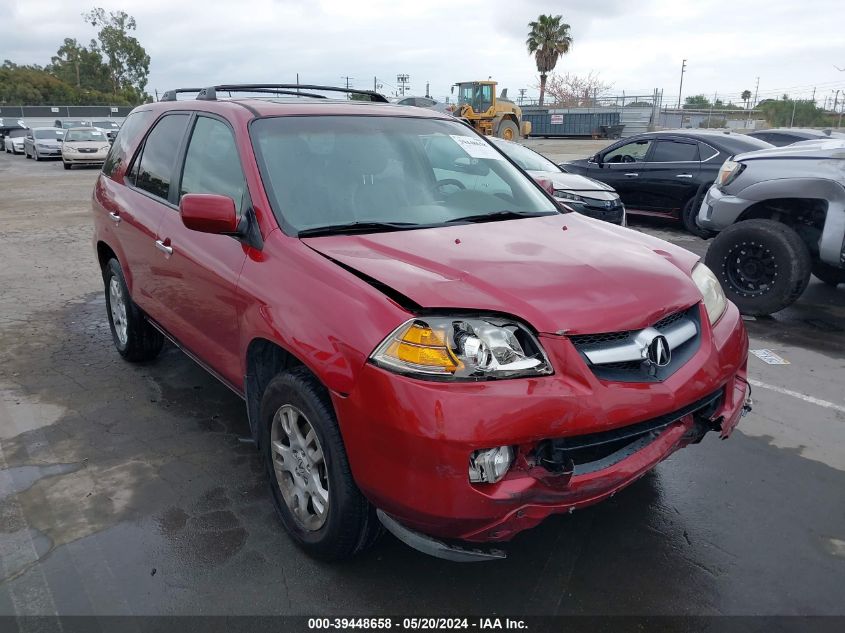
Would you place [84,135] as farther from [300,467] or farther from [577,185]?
[300,467]

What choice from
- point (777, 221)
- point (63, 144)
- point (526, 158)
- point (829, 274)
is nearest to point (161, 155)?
point (777, 221)

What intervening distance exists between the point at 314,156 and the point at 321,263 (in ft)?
2.96

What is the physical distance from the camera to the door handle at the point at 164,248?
3678 mm

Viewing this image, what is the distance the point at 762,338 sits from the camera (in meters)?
5.71

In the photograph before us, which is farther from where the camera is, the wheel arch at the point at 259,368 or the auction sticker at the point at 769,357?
the auction sticker at the point at 769,357

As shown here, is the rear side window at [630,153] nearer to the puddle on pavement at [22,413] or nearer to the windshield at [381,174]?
the windshield at [381,174]

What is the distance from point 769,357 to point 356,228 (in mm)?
3762

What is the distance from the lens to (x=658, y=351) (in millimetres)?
2445

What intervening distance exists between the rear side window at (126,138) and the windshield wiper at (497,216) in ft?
8.13

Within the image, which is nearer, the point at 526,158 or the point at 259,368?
the point at 259,368

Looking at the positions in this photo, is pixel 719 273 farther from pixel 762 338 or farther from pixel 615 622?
pixel 615 622

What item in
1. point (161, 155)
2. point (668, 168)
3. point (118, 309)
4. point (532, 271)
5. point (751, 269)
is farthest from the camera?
point (668, 168)

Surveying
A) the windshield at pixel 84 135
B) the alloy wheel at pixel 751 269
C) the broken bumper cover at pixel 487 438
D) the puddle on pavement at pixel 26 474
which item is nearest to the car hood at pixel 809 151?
the alloy wheel at pixel 751 269

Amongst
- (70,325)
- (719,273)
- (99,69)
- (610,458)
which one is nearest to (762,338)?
(719,273)
